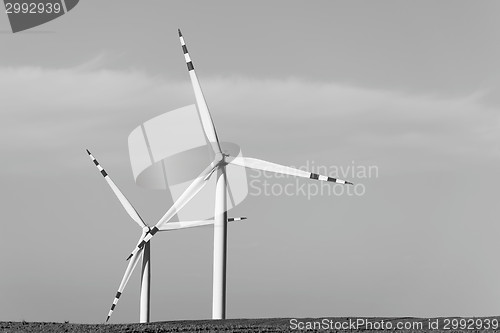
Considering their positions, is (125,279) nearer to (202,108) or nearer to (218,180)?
(218,180)

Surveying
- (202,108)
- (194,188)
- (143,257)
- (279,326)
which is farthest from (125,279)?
(279,326)

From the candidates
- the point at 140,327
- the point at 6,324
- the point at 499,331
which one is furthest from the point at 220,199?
the point at 499,331

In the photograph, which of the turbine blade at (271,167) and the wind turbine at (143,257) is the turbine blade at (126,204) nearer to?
the wind turbine at (143,257)

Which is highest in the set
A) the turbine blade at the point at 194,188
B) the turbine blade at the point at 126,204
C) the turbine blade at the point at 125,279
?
the turbine blade at the point at 126,204

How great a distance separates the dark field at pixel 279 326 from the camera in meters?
58.5

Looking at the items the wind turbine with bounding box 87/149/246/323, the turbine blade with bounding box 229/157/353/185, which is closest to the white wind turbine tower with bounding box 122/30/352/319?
the turbine blade with bounding box 229/157/353/185

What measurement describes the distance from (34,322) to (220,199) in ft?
55.4

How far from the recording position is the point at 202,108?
2918 inches

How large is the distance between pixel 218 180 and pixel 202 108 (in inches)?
241

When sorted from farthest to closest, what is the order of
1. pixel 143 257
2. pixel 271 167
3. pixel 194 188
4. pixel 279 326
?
A: 1. pixel 143 257
2. pixel 194 188
3. pixel 271 167
4. pixel 279 326

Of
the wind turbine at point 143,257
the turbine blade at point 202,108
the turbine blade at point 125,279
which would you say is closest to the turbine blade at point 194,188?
the turbine blade at point 202,108

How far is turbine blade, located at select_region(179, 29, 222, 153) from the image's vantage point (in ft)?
241

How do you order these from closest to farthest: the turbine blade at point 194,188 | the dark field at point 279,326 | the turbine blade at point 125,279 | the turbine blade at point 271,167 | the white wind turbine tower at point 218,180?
the dark field at point 279,326 → the white wind turbine tower at point 218,180 → the turbine blade at point 271,167 → the turbine blade at point 194,188 → the turbine blade at point 125,279

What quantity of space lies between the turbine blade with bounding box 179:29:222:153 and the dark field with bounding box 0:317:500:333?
15.2m
